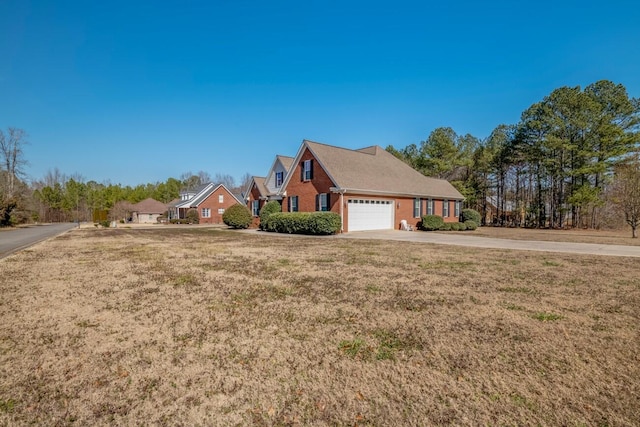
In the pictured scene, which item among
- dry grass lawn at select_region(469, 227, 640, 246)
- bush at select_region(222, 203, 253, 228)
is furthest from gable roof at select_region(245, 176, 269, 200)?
dry grass lawn at select_region(469, 227, 640, 246)

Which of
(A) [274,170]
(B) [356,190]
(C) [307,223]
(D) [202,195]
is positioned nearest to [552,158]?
(B) [356,190]

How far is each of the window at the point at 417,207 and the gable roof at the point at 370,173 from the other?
0.56 meters

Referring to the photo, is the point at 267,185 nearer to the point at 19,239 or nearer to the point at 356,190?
→ the point at 356,190

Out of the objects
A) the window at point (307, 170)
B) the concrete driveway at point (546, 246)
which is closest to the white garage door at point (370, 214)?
the concrete driveway at point (546, 246)

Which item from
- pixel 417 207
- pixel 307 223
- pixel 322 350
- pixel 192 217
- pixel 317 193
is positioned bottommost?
pixel 322 350

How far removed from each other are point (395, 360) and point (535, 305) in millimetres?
3318

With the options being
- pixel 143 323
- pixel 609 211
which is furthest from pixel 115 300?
pixel 609 211

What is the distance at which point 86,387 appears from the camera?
2.90 m

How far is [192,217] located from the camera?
4438 cm

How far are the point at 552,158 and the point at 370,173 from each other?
20198 millimetres

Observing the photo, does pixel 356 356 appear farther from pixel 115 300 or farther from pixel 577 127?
pixel 577 127

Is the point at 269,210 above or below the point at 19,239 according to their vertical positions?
above

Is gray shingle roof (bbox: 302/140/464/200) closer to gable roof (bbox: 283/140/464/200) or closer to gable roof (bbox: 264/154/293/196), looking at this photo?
gable roof (bbox: 283/140/464/200)

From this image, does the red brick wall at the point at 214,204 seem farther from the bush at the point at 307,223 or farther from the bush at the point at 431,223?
the bush at the point at 431,223
